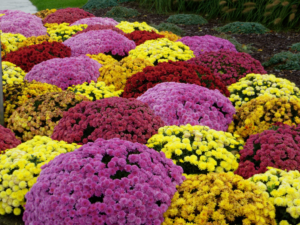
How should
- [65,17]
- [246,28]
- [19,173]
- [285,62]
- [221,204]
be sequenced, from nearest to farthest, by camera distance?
1. [221,204]
2. [19,173]
3. [285,62]
4. [65,17]
5. [246,28]

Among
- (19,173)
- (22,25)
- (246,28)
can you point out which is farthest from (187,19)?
(19,173)

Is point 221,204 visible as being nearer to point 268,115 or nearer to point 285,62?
point 268,115

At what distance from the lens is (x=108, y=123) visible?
13.7 feet

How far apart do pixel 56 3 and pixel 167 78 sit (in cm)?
1674

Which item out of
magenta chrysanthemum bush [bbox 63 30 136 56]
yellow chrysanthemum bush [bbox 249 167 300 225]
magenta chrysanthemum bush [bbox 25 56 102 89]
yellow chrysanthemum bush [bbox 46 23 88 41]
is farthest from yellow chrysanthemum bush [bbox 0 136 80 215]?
yellow chrysanthemum bush [bbox 46 23 88 41]

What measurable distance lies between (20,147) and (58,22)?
26.8 feet

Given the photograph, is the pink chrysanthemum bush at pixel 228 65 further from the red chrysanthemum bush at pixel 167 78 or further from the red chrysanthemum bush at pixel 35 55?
the red chrysanthemum bush at pixel 35 55

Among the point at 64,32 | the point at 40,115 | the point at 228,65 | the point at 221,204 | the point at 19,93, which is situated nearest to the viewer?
the point at 221,204

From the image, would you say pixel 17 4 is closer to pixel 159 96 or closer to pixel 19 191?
pixel 159 96

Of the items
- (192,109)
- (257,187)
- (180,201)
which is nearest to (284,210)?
(257,187)

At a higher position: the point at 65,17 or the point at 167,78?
the point at 167,78

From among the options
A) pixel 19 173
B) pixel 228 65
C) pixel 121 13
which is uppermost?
pixel 19 173

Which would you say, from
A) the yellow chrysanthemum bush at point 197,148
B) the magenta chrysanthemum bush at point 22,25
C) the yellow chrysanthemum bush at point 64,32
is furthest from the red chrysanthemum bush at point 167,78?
the magenta chrysanthemum bush at point 22,25

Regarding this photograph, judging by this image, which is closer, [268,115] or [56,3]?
[268,115]
